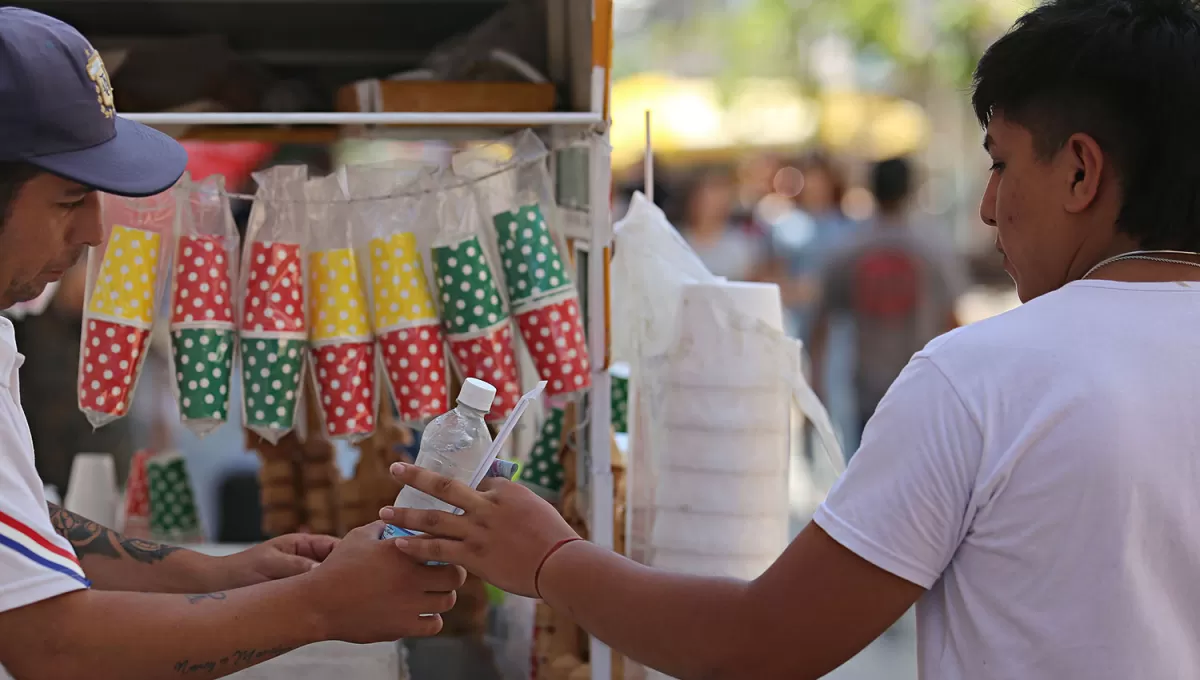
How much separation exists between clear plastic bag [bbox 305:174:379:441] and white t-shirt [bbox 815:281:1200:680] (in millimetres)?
1177

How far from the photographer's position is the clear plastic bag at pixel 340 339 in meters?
2.09

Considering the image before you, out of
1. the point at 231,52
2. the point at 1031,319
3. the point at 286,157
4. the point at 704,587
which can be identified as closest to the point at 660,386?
the point at 704,587

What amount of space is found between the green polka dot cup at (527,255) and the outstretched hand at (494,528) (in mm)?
800

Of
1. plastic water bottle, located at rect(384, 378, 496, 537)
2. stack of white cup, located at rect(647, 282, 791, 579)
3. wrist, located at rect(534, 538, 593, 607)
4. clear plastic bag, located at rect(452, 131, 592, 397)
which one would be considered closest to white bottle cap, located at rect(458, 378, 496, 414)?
plastic water bottle, located at rect(384, 378, 496, 537)

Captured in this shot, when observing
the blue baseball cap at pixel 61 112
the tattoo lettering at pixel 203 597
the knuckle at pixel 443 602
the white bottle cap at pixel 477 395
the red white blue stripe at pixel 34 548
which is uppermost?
the blue baseball cap at pixel 61 112

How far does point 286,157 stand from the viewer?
393cm

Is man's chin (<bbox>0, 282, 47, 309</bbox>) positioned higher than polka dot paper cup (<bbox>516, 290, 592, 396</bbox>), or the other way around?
man's chin (<bbox>0, 282, 47, 309</bbox>)

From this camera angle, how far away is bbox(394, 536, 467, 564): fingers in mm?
1396

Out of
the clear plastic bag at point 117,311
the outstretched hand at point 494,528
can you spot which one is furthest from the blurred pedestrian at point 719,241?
the outstretched hand at point 494,528

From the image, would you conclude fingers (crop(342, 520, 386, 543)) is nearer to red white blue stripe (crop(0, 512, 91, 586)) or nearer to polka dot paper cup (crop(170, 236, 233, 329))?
red white blue stripe (crop(0, 512, 91, 586))

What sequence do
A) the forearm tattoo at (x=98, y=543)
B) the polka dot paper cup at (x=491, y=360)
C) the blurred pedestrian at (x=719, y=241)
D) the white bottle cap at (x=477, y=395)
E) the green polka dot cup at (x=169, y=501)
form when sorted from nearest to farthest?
the white bottle cap at (x=477, y=395) < the forearm tattoo at (x=98, y=543) < the polka dot paper cup at (x=491, y=360) < the green polka dot cup at (x=169, y=501) < the blurred pedestrian at (x=719, y=241)

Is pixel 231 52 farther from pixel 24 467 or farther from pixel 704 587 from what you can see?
pixel 704 587

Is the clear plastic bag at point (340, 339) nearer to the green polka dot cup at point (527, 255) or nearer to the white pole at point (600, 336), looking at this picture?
the green polka dot cup at point (527, 255)

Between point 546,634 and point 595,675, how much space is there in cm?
25
